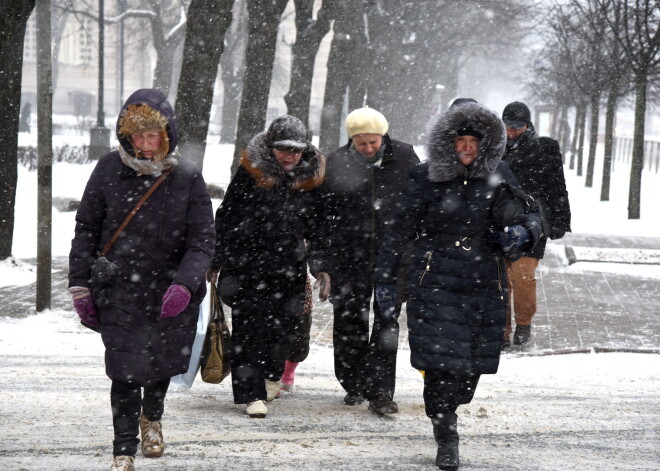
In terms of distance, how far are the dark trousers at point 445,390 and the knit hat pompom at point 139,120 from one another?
1.73m

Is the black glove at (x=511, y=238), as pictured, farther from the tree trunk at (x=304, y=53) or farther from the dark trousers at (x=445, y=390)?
the tree trunk at (x=304, y=53)

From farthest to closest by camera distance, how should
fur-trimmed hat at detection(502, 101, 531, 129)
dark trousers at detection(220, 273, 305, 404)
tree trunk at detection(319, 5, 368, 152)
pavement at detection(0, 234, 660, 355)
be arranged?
tree trunk at detection(319, 5, 368, 152)
pavement at detection(0, 234, 660, 355)
fur-trimmed hat at detection(502, 101, 531, 129)
dark trousers at detection(220, 273, 305, 404)

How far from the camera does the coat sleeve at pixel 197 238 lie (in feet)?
14.8

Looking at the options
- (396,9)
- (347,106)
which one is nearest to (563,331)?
(347,106)

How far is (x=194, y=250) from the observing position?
4578 mm

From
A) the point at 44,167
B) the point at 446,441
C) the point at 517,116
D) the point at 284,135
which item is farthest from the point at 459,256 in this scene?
the point at 44,167

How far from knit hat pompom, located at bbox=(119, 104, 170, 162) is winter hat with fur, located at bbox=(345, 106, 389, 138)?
162 centimetres

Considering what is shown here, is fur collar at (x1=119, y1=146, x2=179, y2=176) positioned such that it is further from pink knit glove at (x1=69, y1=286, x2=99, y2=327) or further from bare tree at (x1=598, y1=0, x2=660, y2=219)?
bare tree at (x1=598, y1=0, x2=660, y2=219)

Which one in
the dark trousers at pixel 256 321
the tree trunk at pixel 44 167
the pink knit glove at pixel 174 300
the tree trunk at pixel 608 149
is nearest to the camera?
the pink knit glove at pixel 174 300

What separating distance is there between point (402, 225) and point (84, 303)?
1626 mm

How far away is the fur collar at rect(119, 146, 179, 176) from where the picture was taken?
→ 4.48 metres

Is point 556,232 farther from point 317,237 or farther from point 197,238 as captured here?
point 197,238

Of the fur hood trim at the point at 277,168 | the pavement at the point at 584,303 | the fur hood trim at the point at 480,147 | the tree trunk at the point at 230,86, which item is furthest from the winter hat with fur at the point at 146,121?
the tree trunk at the point at 230,86

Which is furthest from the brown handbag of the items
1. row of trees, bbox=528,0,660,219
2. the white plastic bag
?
row of trees, bbox=528,0,660,219
